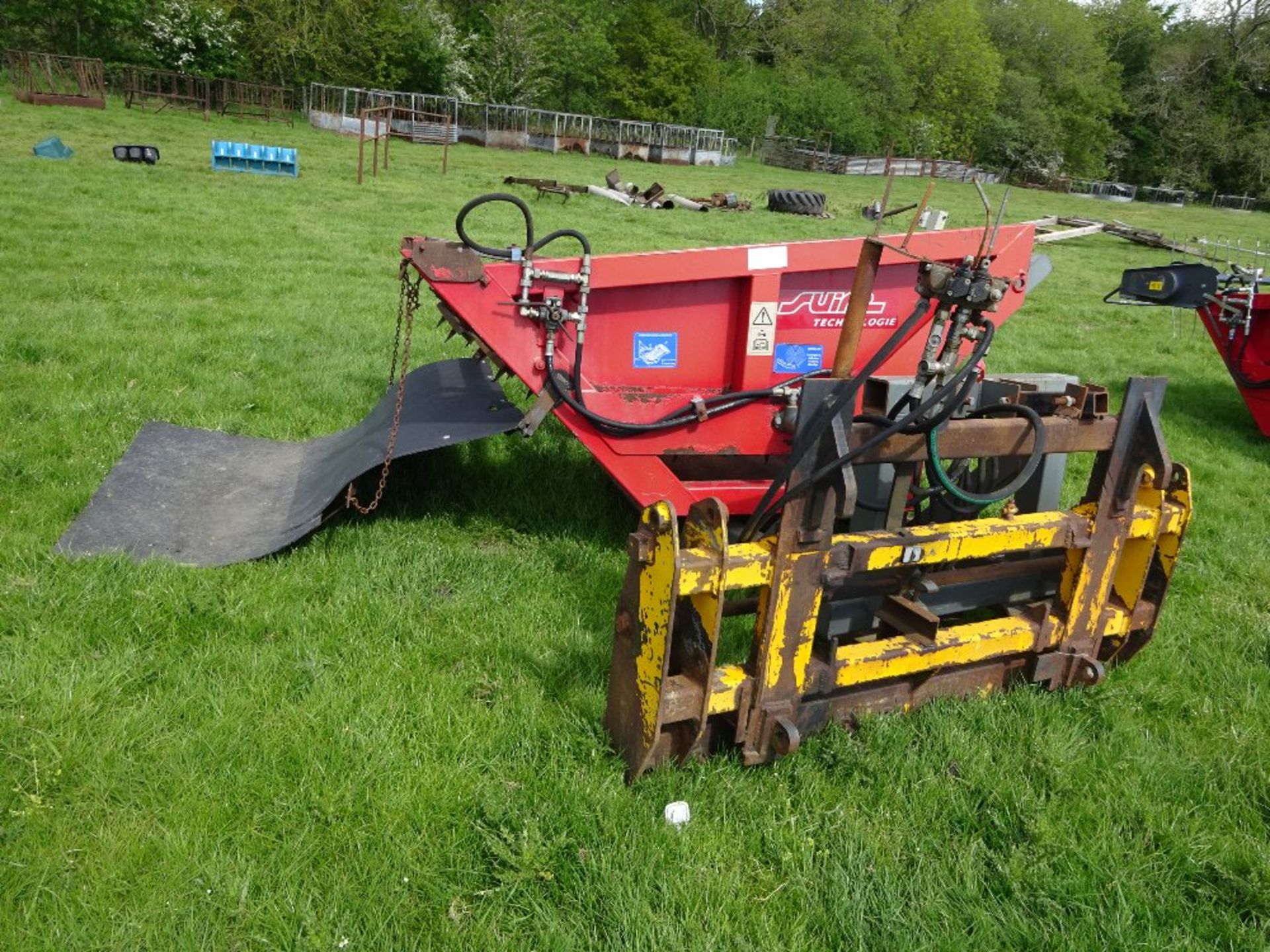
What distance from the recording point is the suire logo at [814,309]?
4.35 m

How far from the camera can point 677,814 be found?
2.69m

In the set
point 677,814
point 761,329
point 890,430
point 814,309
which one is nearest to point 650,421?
point 761,329

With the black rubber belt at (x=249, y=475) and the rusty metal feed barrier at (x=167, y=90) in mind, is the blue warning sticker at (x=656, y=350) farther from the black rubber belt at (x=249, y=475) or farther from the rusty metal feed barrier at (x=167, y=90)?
the rusty metal feed barrier at (x=167, y=90)

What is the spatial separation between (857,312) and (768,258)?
1295 mm

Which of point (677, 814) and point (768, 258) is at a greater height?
point (768, 258)

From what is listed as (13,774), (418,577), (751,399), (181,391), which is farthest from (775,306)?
(181,391)

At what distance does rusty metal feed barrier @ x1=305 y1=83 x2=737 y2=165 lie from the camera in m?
34.3

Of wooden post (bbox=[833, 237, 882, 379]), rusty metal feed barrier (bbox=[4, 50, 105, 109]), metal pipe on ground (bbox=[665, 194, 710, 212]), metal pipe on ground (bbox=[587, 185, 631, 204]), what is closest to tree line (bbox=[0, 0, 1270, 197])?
rusty metal feed barrier (bbox=[4, 50, 105, 109])

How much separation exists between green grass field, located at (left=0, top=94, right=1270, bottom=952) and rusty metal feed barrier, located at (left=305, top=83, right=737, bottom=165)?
31667 mm

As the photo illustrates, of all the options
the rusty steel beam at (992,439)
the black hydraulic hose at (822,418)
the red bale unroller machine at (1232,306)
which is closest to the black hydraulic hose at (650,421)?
the rusty steel beam at (992,439)

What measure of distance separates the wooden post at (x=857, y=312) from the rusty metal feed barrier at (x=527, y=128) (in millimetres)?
33004

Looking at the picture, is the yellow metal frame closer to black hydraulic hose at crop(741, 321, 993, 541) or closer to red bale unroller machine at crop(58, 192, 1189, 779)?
red bale unroller machine at crop(58, 192, 1189, 779)

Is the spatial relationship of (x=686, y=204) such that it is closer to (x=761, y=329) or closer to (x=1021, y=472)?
(x=761, y=329)

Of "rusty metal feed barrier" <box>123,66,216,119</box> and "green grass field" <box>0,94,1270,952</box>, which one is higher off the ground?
"rusty metal feed barrier" <box>123,66,216,119</box>
